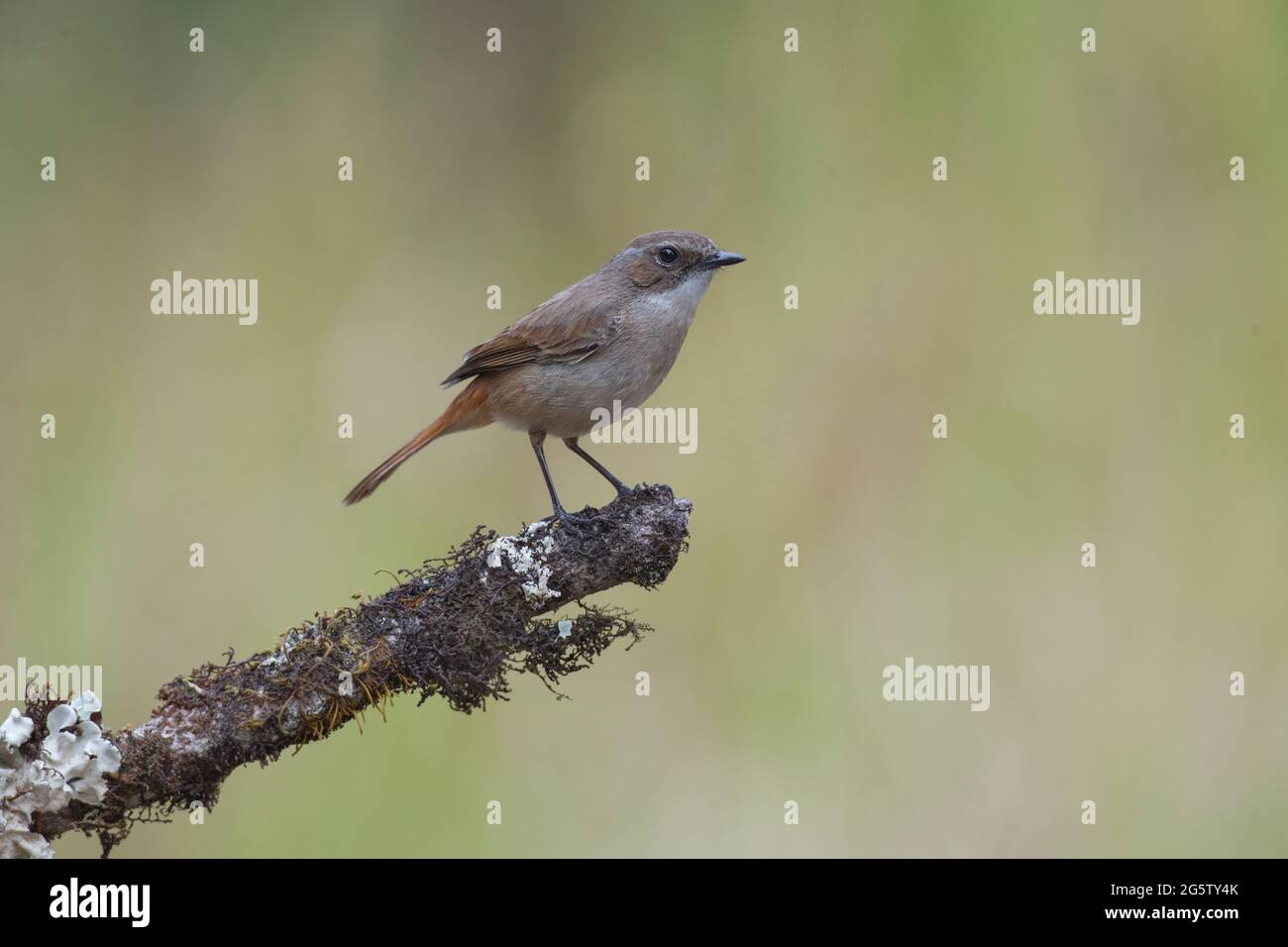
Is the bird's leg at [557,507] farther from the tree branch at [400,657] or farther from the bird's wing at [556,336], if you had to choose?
the bird's wing at [556,336]

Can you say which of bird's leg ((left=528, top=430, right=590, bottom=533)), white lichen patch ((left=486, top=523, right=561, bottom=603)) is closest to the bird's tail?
→ bird's leg ((left=528, top=430, right=590, bottom=533))

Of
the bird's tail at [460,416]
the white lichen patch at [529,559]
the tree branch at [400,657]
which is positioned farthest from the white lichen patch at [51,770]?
the bird's tail at [460,416]

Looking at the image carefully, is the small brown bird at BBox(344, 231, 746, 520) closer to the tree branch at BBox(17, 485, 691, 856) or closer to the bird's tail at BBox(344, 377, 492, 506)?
the bird's tail at BBox(344, 377, 492, 506)

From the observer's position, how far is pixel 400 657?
3.70 meters

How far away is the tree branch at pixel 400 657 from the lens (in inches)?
134

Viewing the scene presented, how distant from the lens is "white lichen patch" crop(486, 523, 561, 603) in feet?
12.5

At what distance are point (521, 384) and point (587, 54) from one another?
517 cm

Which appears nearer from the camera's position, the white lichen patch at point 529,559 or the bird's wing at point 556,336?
the white lichen patch at point 529,559

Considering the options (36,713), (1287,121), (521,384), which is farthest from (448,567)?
(1287,121)

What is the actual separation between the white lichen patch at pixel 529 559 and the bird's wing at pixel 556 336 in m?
1.98

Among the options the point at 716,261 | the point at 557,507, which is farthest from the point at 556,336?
the point at 557,507

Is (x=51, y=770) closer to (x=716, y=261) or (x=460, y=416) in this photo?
(x=460, y=416)

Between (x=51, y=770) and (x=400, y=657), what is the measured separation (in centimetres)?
96

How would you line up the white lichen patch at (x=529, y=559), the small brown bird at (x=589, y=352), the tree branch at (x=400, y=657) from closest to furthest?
the tree branch at (x=400, y=657) → the white lichen patch at (x=529, y=559) → the small brown bird at (x=589, y=352)
